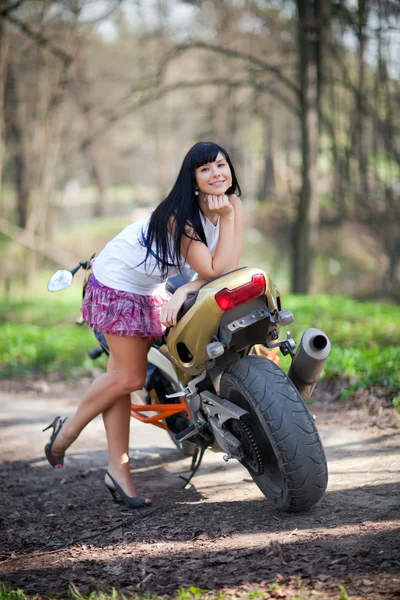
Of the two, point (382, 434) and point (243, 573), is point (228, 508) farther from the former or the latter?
point (382, 434)

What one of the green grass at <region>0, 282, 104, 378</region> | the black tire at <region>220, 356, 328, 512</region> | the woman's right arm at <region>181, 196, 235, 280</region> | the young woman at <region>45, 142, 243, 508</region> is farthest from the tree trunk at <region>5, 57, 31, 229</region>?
the black tire at <region>220, 356, 328, 512</region>

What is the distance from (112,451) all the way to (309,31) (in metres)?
8.64

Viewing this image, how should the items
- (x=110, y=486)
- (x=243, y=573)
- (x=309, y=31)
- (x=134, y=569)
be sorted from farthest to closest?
(x=309, y=31)
(x=110, y=486)
(x=134, y=569)
(x=243, y=573)

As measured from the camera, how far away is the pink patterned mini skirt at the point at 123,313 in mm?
3408

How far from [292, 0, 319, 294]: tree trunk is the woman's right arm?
310 inches

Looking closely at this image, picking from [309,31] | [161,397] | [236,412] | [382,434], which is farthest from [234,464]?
[309,31]

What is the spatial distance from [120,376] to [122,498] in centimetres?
62

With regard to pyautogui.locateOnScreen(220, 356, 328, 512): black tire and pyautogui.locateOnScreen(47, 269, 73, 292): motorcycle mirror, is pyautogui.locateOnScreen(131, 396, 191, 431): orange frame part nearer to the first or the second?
pyautogui.locateOnScreen(220, 356, 328, 512): black tire

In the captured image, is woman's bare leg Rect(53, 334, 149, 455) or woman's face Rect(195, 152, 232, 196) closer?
woman's face Rect(195, 152, 232, 196)

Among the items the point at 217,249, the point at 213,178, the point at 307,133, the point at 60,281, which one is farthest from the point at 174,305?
the point at 307,133

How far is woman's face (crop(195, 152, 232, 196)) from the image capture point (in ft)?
10.4

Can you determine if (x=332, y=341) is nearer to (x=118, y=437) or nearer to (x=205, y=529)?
(x=118, y=437)

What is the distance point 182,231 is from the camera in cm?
310

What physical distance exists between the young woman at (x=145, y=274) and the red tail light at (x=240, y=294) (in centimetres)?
23
